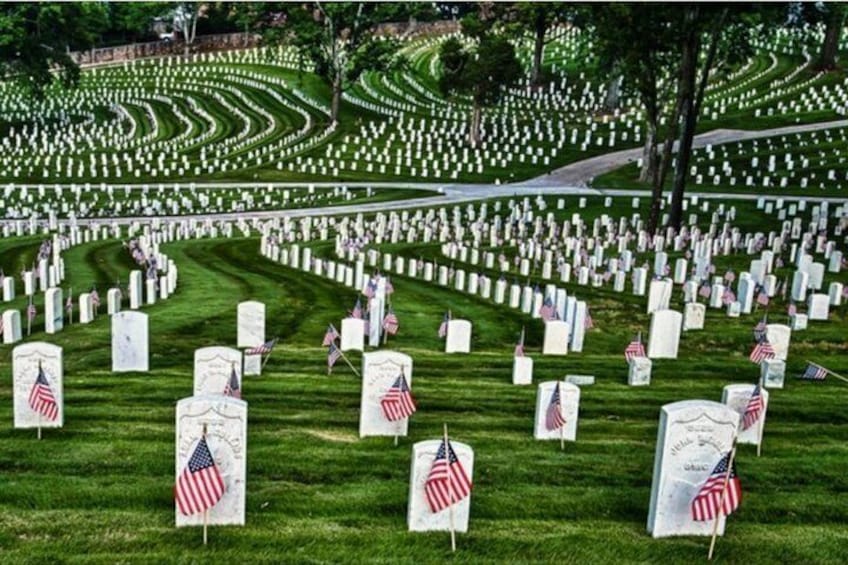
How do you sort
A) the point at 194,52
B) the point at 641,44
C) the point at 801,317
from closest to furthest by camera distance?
the point at 801,317 → the point at 641,44 → the point at 194,52

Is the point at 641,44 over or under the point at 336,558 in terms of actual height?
over

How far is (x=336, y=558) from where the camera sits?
7.88 m

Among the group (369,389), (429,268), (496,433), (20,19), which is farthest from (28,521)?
(20,19)

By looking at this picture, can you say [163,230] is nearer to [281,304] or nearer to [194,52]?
[281,304]

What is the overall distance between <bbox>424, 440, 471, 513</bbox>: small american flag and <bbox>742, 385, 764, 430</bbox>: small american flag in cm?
431

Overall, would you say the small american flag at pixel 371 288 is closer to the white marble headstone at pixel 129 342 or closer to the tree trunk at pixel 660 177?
the white marble headstone at pixel 129 342

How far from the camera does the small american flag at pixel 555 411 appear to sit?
10562 mm

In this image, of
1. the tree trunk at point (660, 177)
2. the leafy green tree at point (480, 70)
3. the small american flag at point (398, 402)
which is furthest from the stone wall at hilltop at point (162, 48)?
the small american flag at point (398, 402)

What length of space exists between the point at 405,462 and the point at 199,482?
9.41ft

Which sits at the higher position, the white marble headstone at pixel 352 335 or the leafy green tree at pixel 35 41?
the leafy green tree at pixel 35 41

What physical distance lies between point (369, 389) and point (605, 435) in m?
3.33

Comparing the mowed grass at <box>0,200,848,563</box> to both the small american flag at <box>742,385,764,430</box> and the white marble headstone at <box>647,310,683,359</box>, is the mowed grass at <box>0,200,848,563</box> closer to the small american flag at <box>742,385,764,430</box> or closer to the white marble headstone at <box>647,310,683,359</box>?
the white marble headstone at <box>647,310,683,359</box>

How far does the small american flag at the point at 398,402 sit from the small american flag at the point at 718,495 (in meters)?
3.78

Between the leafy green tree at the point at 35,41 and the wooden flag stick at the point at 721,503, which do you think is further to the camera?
the leafy green tree at the point at 35,41
